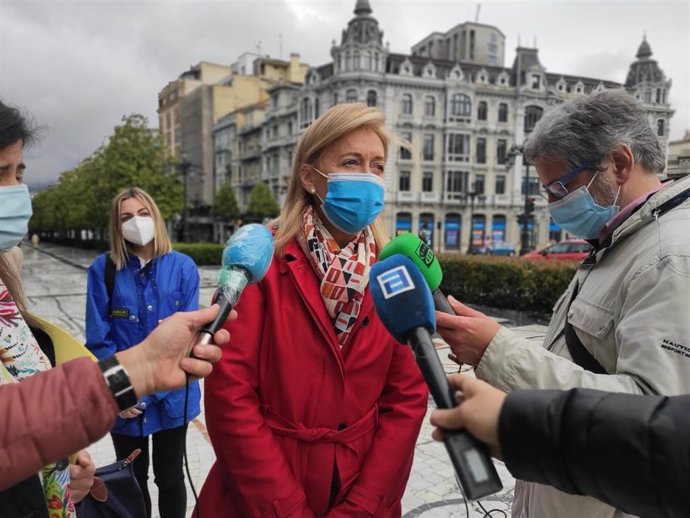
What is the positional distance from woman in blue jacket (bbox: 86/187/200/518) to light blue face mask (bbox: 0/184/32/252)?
1.30 metres

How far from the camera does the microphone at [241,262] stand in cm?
131

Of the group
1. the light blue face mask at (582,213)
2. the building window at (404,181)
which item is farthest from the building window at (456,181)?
the light blue face mask at (582,213)

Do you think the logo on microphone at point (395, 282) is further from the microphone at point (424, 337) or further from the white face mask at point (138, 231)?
the white face mask at point (138, 231)

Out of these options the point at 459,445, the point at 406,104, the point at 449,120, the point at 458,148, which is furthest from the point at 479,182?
the point at 459,445

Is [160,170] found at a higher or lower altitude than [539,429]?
higher

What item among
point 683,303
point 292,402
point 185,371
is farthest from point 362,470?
point 683,303

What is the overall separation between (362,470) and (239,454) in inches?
18.0

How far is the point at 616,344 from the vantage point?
4.98 ft

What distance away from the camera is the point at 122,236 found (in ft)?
10.9

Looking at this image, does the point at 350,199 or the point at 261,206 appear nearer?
the point at 350,199

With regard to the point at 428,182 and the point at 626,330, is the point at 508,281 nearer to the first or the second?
the point at 626,330

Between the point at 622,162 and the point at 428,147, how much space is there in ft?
146

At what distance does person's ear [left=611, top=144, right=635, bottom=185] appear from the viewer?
67.2 inches

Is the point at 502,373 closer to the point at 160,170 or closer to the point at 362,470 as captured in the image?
the point at 362,470
